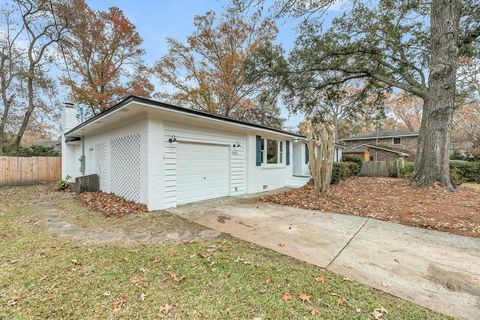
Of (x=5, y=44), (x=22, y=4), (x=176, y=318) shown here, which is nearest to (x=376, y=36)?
(x=176, y=318)

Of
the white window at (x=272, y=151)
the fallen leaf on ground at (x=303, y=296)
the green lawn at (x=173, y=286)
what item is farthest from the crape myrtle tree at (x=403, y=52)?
the fallen leaf on ground at (x=303, y=296)

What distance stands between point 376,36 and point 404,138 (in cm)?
2035

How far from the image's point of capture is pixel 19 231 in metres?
4.36

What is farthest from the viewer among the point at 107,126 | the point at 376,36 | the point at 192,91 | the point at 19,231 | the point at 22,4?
the point at 192,91

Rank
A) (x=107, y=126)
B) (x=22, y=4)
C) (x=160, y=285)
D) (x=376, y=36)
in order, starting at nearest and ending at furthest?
(x=160, y=285)
(x=107, y=126)
(x=376, y=36)
(x=22, y=4)

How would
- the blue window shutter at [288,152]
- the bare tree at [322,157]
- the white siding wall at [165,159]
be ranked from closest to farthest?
the white siding wall at [165,159]
the bare tree at [322,157]
the blue window shutter at [288,152]

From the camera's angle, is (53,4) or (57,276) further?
(53,4)

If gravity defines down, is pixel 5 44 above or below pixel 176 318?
above

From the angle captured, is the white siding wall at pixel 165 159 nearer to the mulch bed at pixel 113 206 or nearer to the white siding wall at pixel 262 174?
the white siding wall at pixel 262 174

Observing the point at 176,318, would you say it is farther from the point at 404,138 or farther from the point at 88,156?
the point at 404,138

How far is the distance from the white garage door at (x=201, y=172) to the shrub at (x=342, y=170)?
5877 mm

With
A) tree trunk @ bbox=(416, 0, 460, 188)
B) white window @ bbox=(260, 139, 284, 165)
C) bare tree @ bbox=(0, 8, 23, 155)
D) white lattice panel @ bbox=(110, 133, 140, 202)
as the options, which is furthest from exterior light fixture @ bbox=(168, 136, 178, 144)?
bare tree @ bbox=(0, 8, 23, 155)

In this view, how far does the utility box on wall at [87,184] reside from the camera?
8828 millimetres

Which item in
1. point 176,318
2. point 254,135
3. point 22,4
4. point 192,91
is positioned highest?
A: point 22,4
